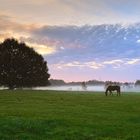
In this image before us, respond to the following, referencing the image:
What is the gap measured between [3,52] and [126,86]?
68.1m

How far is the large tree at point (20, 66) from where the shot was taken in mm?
110312

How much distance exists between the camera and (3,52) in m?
113

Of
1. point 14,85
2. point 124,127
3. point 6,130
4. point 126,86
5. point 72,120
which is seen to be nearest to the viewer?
point 6,130

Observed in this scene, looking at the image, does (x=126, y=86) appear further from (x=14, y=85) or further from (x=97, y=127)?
(x=97, y=127)

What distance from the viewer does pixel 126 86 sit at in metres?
169

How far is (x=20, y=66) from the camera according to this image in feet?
364

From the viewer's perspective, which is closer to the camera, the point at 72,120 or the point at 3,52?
the point at 72,120

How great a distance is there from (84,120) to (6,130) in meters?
7.04

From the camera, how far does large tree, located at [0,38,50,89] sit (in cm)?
11031

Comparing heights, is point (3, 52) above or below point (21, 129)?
above

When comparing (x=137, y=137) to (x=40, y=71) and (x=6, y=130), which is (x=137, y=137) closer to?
(x=6, y=130)

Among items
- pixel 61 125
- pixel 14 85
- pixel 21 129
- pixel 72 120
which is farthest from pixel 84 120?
pixel 14 85

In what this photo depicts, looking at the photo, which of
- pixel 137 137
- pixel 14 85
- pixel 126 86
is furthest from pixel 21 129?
pixel 126 86

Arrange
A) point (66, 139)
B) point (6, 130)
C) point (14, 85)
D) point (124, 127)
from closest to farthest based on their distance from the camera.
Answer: point (66, 139), point (6, 130), point (124, 127), point (14, 85)
